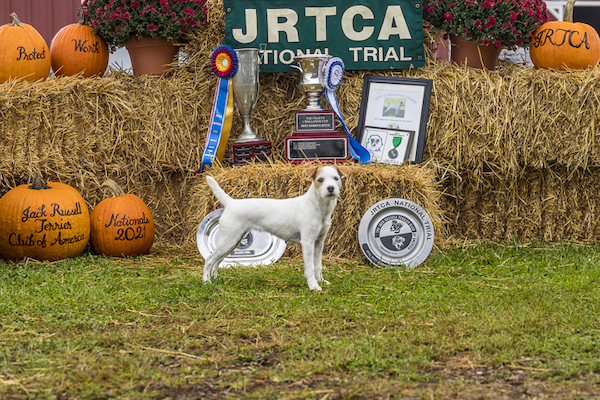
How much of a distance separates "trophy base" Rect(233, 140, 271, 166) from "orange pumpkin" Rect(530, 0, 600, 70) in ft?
7.95

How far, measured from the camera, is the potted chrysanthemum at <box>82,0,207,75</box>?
5.30 m

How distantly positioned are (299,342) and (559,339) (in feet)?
3.48

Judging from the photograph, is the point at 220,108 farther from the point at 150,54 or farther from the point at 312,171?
the point at 312,171

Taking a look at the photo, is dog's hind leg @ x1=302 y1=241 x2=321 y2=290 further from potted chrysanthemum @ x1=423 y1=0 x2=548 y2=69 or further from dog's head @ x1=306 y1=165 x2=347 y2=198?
potted chrysanthemum @ x1=423 y1=0 x2=548 y2=69

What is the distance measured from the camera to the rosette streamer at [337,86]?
17.1 feet

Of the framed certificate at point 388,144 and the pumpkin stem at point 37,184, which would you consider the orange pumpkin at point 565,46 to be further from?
the pumpkin stem at point 37,184

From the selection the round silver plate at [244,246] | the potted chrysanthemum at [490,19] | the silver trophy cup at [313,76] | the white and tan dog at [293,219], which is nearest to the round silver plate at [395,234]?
the round silver plate at [244,246]

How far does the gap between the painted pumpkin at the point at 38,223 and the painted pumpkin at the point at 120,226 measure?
198 millimetres

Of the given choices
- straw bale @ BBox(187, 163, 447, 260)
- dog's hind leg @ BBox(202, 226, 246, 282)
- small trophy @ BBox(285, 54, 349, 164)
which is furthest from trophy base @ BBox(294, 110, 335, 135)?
dog's hind leg @ BBox(202, 226, 246, 282)

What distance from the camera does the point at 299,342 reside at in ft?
8.78

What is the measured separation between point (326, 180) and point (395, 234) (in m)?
1.10

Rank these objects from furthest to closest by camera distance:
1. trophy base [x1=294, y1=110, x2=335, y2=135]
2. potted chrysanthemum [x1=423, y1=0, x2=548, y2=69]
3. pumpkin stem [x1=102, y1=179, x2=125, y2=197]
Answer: potted chrysanthemum [x1=423, y1=0, x2=548, y2=69] < trophy base [x1=294, y1=110, x2=335, y2=135] < pumpkin stem [x1=102, y1=179, x2=125, y2=197]

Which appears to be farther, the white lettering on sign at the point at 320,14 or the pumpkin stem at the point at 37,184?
the white lettering on sign at the point at 320,14

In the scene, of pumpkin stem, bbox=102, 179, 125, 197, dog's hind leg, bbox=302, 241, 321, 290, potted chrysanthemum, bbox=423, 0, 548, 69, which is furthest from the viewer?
potted chrysanthemum, bbox=423, 0, 548, 69
